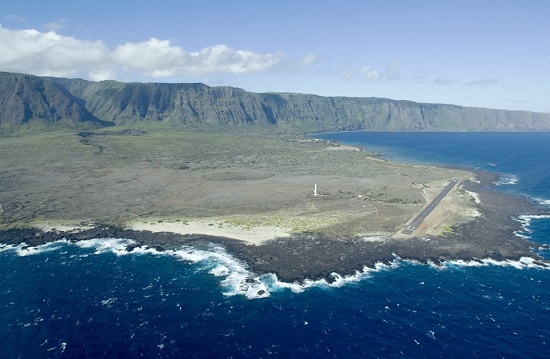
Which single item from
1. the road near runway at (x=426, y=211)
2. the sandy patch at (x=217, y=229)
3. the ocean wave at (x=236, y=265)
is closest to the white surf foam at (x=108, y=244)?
the ocean wave at (x=236, y=265)

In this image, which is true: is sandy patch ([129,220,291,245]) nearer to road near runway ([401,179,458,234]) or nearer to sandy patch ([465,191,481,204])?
road near runway ([401,179,458,234])

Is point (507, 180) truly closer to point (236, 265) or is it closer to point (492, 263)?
point (492, 263)

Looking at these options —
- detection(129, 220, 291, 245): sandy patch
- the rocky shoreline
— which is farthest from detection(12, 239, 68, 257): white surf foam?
detection(129, 220, 291, 245): sandy patch

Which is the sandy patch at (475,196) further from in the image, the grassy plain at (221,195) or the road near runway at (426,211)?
the road near runway at (426,211)

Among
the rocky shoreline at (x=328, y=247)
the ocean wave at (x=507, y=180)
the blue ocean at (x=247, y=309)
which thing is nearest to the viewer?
the blue ocean at (x=247, y=309)

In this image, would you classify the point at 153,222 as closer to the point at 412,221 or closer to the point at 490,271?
the point at 412,221

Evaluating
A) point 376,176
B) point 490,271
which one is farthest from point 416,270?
point 376,176

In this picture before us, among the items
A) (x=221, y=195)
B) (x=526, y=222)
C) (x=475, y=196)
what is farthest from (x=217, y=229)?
(x=475, y=196)
